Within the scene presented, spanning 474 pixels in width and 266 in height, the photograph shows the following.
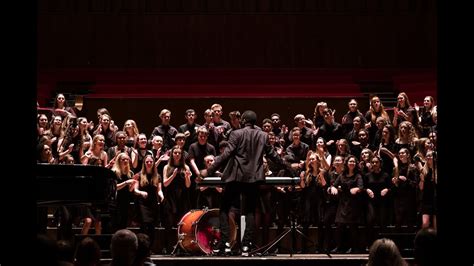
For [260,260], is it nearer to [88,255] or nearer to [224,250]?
[224,250]

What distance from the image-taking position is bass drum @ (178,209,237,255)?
32.1 ft

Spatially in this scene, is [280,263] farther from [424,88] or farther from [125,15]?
[125,15]

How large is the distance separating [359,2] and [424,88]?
2.55 metres

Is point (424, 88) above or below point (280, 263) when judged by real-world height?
above

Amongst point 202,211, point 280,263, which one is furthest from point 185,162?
point 280,263

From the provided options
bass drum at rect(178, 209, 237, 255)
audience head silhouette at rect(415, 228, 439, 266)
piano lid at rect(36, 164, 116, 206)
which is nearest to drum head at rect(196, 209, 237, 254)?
bass drum at rect(178, 209, 237, 255)

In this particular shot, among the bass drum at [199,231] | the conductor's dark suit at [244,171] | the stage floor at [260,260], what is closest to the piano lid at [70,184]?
the stage floor at [260,260]

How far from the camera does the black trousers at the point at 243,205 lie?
9148mm

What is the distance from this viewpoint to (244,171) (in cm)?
909

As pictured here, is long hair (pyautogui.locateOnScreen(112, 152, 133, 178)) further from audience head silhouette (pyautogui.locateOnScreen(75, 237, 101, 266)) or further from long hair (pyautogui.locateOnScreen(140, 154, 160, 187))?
audience head silhouette (pyautogui.locateOnScreen(75, 237, 101, 266))

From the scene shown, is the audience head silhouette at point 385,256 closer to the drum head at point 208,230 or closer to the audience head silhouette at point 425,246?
the audience head silhouette at point 425,246

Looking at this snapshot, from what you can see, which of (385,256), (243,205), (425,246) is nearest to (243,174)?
(243,205)

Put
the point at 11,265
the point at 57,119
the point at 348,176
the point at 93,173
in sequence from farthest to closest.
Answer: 1. the point at 57,119
2. the point at 348,176
3. the point at 93,173
4. the point at 11,265

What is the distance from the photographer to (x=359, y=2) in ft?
56.9
